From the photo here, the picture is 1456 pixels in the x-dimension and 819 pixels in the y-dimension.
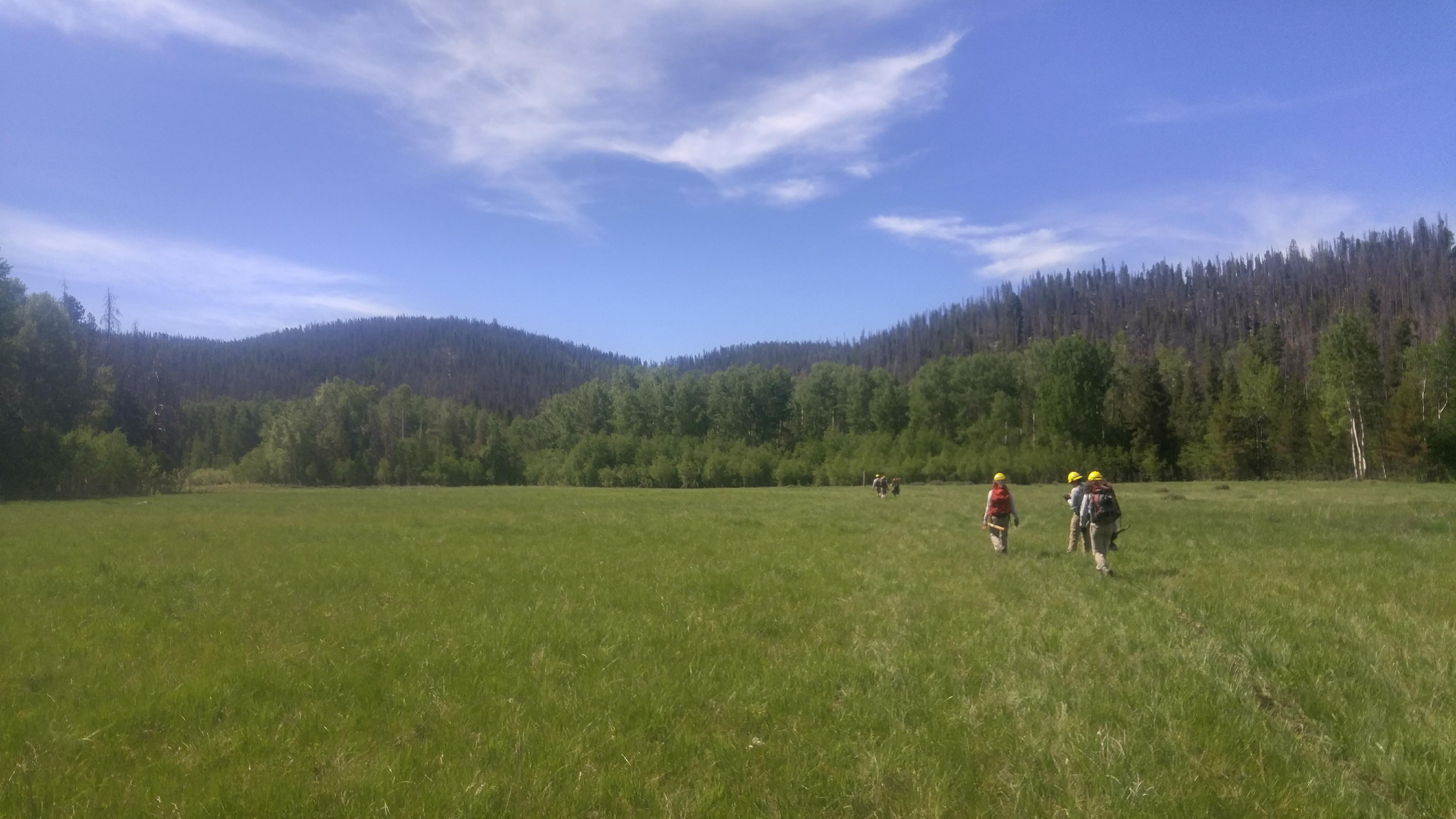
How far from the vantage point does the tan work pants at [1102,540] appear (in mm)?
17016

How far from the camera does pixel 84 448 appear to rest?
5612 centimetres

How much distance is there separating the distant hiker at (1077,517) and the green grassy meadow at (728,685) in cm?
101

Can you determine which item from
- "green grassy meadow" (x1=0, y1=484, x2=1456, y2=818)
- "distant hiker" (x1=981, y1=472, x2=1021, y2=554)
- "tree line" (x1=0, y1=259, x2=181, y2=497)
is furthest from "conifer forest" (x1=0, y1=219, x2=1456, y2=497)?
"distant hiker" (x1=981, y1=472, x2=1021, y2=554)

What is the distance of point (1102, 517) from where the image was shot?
16.9 metres

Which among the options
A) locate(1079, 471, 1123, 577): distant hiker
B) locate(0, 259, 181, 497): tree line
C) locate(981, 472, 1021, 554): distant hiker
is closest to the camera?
locate(1079, 471, 1123, 577): distant hiker

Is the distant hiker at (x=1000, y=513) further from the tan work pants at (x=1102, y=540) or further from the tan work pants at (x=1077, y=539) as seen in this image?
the tan work pants at (x=1102, y=540)

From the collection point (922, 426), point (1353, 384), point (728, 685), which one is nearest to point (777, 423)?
point (922, 426)

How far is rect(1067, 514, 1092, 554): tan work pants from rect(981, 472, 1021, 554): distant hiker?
1.41m

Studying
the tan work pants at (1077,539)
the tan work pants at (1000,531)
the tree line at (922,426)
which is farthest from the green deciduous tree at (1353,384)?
the tan work pants at (1000,531)

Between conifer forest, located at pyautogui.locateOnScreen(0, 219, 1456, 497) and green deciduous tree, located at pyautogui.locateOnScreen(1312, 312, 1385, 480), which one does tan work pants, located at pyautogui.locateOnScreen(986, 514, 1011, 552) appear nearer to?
conifer forest, located at pyautogui.locateOnScreen(0, 219, 1456, 497)

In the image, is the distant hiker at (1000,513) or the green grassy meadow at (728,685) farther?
the distant hiker at (1000,513)

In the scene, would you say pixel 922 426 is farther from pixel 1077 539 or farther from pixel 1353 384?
pixel 1077 539

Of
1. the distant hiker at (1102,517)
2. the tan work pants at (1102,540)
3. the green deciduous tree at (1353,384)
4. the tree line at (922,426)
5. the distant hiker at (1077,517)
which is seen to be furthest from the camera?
the tree line at (922,426)

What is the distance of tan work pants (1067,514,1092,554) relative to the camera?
2066cm
